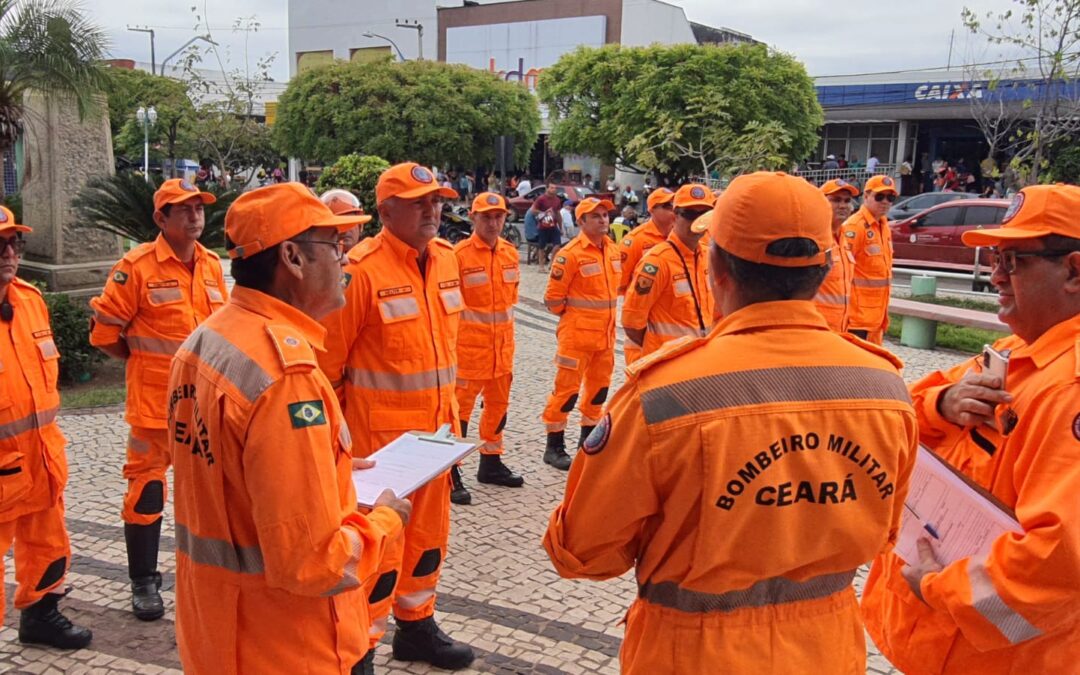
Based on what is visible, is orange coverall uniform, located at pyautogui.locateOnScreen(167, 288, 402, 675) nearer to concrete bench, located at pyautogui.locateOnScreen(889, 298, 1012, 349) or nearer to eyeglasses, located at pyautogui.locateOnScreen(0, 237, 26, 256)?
eyeglasses, located at pyautogui.locateOnScreen(0, 237, 26, 256)

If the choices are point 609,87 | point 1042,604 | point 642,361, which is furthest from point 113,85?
point 609,87

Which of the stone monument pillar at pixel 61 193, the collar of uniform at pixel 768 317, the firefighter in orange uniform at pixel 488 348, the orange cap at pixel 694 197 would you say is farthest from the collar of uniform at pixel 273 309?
the stone monument pillar at pixel 61 193

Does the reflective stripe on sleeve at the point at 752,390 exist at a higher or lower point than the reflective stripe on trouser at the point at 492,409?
higher

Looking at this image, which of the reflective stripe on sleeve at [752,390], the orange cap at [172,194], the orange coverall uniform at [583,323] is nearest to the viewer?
the reflective stripe on sleeve at [752,390]

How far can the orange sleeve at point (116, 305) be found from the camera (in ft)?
15.3

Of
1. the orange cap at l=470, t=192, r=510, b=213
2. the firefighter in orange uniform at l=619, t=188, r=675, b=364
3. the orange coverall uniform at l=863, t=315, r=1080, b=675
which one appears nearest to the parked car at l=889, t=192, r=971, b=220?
the firefighter in orange uniform at l=619, t=188, r=675, b=364

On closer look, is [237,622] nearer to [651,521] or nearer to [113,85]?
[651,521]

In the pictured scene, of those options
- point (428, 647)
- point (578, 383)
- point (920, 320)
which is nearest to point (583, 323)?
point (578, 383)

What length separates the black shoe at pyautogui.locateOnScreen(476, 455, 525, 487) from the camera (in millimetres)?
6586

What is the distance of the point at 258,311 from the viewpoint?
2330mm

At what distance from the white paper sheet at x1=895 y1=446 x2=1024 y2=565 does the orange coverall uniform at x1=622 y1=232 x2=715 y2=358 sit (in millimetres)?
4100

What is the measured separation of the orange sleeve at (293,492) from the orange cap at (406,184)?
2.03 m

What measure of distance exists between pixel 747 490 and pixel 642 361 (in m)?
0.37

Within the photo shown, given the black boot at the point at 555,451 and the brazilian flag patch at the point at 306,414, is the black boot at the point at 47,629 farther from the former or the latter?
the black boot at the point at 555,451
